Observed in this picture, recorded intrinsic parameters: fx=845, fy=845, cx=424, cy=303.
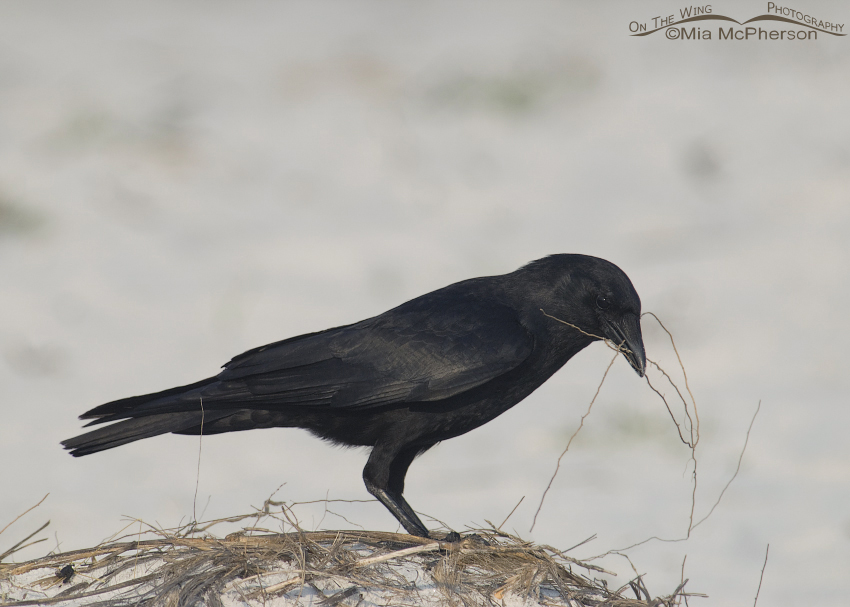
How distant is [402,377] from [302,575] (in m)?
1.57

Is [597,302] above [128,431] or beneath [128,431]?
above

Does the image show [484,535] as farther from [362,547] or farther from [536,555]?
[362,547]

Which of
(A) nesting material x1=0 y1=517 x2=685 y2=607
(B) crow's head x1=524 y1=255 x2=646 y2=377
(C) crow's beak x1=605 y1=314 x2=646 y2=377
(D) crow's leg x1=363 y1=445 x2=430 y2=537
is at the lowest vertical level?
(A) nesting material x1=0 y1=517 x2=685 y2=607

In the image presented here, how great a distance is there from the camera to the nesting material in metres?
4.24

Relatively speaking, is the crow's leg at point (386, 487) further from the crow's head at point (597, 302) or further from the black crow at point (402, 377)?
the crow's head at point (597, 302)

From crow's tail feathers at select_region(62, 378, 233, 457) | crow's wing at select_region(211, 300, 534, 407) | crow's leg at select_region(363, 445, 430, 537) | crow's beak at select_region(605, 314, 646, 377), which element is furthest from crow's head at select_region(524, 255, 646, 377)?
crow's tail feathers at select_region(62, 378, 233, 457)

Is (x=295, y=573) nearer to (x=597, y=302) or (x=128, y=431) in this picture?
(x=128, y=431)

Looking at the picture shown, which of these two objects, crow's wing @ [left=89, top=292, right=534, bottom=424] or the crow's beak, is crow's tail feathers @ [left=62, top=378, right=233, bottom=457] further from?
the crow's beak

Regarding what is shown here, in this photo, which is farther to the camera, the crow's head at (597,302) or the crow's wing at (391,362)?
the crow's head at (597,302)

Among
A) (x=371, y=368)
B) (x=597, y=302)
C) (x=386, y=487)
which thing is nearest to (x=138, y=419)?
(x=371, y=368)

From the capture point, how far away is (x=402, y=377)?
5418 mm

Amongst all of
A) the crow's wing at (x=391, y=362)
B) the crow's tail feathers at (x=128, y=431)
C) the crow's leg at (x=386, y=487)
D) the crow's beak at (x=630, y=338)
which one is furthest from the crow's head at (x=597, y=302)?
the crow's tail feathers at (x=128, y=431)

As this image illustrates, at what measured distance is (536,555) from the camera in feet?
15.2

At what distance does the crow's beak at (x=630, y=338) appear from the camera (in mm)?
5500
